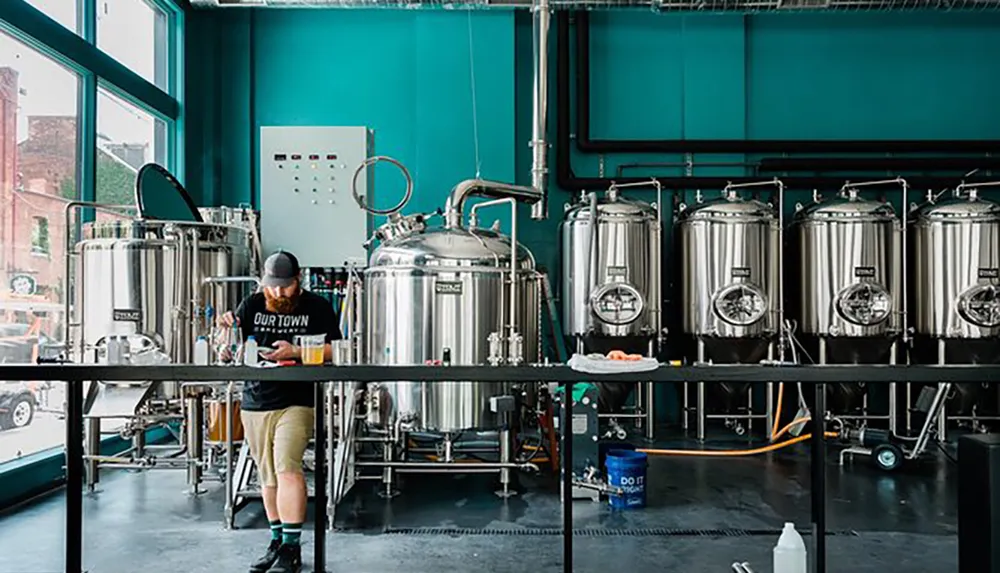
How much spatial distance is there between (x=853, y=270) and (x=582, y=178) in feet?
7.32

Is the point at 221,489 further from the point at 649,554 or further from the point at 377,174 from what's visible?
the point at 377,174

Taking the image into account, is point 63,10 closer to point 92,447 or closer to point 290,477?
point 92,447

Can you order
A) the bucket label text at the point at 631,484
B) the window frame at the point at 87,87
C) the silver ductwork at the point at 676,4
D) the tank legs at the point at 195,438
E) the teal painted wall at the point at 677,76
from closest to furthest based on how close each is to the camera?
the bucket label text at the point at 631,484
the window frame at the point at 87,87
the tank legs at the point at 195,438
the silver ductwork at the point at 676,4
the teal painted wall at the point at 677,76

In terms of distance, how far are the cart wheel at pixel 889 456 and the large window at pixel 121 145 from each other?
510 centimetres

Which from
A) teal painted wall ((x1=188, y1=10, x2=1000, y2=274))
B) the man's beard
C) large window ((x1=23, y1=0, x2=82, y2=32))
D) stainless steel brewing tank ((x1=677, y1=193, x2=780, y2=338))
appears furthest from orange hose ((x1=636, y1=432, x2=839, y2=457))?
large window ((x1=23, y1=0, x2=82, y2=32))

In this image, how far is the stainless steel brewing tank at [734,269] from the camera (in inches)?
220

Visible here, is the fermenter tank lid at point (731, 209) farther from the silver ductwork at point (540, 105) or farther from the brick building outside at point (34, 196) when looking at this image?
the brick building outside at point (34, 196)

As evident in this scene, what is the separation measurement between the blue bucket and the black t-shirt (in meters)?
1.65

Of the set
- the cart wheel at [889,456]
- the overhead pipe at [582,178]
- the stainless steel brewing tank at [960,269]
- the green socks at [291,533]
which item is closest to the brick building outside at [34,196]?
the green socks at [291,533]

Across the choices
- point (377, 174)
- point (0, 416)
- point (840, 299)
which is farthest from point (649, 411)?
point (0, 416)

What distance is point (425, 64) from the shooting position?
6.29 metres

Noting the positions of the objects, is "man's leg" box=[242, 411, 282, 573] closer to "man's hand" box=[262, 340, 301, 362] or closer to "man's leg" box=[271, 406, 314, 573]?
"man's leg" box=[271, 406, 314, 573]

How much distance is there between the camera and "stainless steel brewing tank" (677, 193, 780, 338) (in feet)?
18.3

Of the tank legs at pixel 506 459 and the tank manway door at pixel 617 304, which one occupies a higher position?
the tank manway door at pixel 617 304
